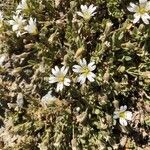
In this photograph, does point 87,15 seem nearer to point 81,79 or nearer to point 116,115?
point 81,79

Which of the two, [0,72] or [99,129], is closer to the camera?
[99,129]

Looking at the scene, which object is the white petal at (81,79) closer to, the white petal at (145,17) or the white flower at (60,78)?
the white flower at (60,78)

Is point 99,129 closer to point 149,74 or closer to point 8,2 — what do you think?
point 149,74

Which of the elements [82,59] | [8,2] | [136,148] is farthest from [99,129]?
[8,2]

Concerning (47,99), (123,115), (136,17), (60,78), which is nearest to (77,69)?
(60,78)

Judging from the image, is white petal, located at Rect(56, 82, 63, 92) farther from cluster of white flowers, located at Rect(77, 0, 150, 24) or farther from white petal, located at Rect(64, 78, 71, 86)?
cluster of white flowers, located at Rect(77, 0, 150, 24)

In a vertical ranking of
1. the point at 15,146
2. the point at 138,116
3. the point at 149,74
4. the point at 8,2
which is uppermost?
the point at 8,2

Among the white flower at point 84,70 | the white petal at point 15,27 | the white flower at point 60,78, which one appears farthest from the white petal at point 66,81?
the white petal at point 15,27
